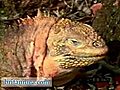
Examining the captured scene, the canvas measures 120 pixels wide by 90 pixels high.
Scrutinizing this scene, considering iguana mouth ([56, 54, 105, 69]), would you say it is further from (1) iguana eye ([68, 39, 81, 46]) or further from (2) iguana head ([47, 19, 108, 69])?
(1) iguana eye ([68, 39, 81, 46])

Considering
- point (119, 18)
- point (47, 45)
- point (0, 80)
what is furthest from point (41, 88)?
point (119, 18)

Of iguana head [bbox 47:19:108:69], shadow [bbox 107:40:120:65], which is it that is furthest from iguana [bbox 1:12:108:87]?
shadow [bbox 107:40:120:65]

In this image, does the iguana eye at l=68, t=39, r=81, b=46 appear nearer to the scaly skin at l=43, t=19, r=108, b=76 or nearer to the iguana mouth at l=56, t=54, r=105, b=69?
the scaly skin at l=43, t=19, r=108, b=76

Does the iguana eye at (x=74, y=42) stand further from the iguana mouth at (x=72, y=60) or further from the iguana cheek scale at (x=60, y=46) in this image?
the iguana mouth at (x=72, y=60)

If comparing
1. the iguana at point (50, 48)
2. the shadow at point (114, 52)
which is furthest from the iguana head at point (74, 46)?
the shadow at point (114, 52)

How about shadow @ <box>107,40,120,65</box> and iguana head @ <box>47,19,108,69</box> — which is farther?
shadow @ <box>107,40,120,65</box>

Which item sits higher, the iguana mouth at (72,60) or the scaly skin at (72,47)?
the scaly skin at (72,47)

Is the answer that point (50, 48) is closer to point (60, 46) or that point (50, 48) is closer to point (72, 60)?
point (60, 46)

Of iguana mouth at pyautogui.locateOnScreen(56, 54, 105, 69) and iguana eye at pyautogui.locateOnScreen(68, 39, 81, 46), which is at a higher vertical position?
iguana eye at pyautogui.locateOnScreen(68, 39, 81, 46)
